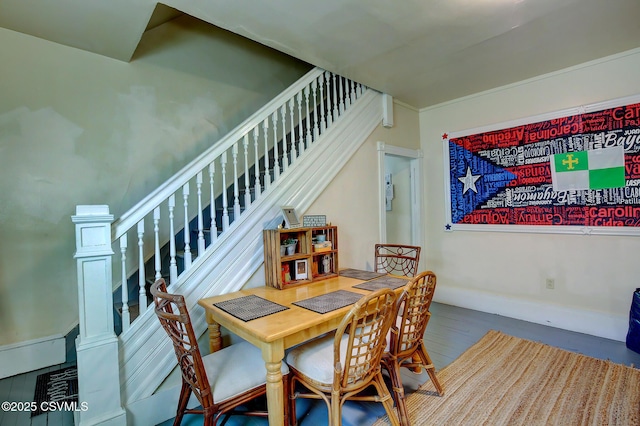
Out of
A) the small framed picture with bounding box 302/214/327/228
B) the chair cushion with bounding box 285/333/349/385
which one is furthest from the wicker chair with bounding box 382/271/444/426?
the small framed picture with bounding box 302/214/327/228

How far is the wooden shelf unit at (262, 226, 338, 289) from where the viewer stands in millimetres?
2201

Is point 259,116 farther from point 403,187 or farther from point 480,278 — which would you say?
point 480,278

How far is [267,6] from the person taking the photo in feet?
6.31

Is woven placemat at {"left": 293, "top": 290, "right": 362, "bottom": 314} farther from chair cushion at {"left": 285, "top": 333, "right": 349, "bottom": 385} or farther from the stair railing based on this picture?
the stair railing

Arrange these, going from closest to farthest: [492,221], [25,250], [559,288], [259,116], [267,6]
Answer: [267,6] → [25,250] → [259,116] → [559,288] → [492,221]

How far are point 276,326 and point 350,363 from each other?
1.37 feet

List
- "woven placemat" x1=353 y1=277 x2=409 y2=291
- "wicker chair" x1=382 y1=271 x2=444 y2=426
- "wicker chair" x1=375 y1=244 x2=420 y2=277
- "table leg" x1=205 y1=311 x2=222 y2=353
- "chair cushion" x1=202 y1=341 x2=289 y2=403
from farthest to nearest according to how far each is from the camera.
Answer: "wicker chair" x1=375 y1=244 x2=420 y2=277
"woven placemat" x1=353 y1=277 x2=409 y2=291
"table leg" x1=205 y1=311 x2=222 y2=353
"wicker chair" x1=382 y1=271 x2=444 y2=426
"chair cushion" x1=202 y1=341 x2=289 y2=403

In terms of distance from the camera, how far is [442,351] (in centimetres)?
264

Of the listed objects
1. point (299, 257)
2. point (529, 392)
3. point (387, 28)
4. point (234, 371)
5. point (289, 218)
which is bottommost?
point (529, 392)

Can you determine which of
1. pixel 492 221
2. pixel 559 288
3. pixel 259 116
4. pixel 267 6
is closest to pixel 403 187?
pixel 492 221

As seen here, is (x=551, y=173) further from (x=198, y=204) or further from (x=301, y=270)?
(x=198, y=204)

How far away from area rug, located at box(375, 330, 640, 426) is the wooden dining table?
74cm

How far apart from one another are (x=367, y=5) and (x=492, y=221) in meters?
2.80

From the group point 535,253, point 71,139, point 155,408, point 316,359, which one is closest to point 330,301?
point 316,359
